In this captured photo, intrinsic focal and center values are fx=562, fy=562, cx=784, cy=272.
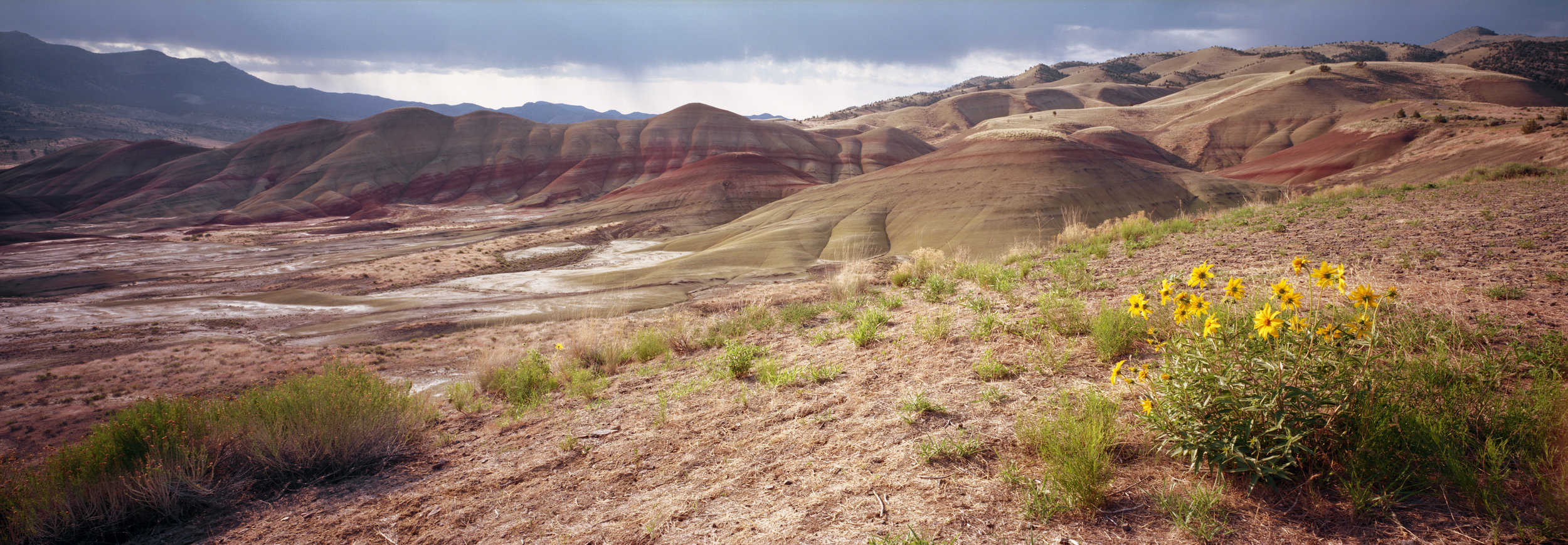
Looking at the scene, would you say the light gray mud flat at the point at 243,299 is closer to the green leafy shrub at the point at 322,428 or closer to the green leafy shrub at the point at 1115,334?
the green leafy shrub at the point at 322,428

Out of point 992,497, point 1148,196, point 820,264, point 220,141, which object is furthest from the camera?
point 220,141

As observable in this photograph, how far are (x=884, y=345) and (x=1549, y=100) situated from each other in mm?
120769

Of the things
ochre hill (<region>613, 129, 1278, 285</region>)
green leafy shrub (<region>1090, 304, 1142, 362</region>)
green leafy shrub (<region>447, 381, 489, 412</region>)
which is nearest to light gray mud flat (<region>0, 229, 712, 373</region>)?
ochre hill (<region>613, 129, 1278, 285</region>)

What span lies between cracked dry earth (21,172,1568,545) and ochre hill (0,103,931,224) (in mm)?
68563

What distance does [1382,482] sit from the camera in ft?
9.27

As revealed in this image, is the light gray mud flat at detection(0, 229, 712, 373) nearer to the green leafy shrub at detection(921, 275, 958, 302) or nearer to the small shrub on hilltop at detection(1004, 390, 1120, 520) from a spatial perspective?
the green leafy shrub at detection(921, 275, 958, 302)

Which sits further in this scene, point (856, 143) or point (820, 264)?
point (856, 143)

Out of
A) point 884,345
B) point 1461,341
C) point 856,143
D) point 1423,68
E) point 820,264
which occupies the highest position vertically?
point 1423,68

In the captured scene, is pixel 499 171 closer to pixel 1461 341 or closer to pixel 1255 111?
pixel 1461 341

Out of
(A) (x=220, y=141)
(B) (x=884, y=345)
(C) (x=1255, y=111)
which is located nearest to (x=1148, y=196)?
(B) (x=884, y=345)

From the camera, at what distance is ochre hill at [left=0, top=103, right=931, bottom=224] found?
7044cm

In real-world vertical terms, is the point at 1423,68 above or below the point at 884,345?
above

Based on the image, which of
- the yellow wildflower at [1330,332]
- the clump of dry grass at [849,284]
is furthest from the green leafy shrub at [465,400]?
the yellow wildflower at [1330,332]

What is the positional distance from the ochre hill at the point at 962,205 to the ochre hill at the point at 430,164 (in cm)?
3064
